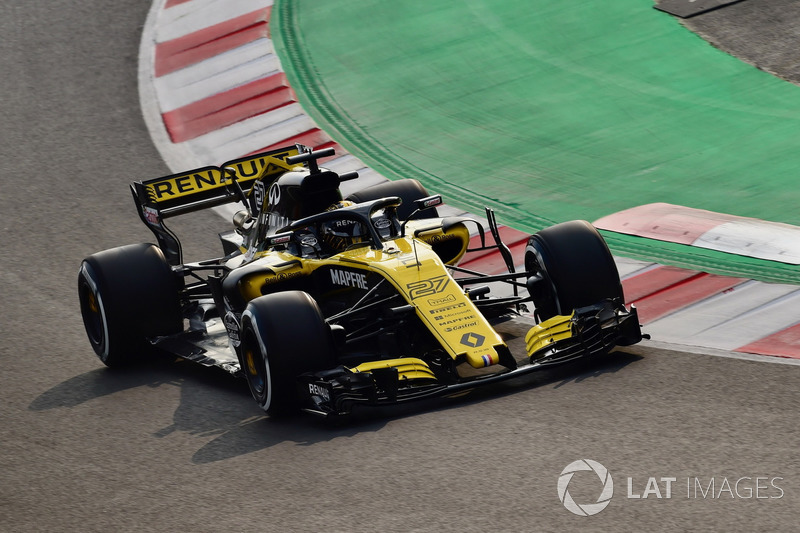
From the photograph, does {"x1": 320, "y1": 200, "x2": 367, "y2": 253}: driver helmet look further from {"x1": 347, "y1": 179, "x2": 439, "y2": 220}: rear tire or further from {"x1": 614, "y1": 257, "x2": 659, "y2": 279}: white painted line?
{"x1": 614, "y1": 257, "x2": 659, "y2": 279}: white painted line

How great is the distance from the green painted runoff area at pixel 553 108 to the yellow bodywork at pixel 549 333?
2.53 meters

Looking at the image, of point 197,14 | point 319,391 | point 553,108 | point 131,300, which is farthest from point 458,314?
point 197,14

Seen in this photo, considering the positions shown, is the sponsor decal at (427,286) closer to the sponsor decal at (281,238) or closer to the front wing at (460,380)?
the front wing at (460,380)

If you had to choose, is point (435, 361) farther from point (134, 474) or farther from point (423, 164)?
point (423, 164)

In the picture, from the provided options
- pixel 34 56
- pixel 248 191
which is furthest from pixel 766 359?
pixel 34 56

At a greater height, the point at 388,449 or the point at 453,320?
the point at 453,320

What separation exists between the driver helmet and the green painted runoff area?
3.18m

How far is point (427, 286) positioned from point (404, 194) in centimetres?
268

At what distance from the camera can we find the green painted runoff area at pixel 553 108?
12.0 metres

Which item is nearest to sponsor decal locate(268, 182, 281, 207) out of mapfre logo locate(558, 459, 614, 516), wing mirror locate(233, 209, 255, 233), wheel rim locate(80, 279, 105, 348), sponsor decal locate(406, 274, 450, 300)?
wing mirror locate(233, 209, 255, 233)

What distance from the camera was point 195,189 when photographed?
10.8 m

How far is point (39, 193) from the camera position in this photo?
556 inches

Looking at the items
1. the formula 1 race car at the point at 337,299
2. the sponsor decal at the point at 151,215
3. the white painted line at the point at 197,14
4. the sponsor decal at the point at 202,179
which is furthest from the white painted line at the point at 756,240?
the white painted line at the point at 197,14

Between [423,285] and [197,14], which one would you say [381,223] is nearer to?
[423,285]
